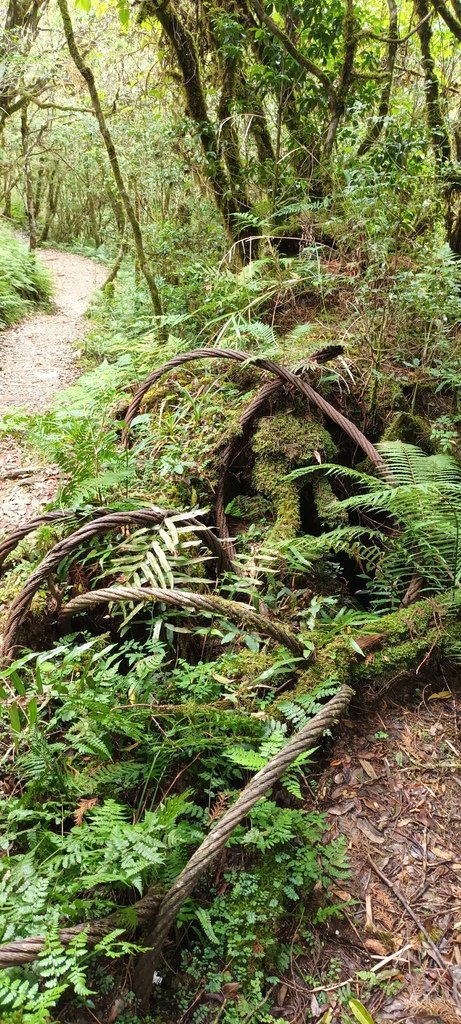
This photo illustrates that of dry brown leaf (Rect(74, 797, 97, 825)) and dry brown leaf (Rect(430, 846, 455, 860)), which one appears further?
dry brown leaf (Rect(430, 846, 455, 860))

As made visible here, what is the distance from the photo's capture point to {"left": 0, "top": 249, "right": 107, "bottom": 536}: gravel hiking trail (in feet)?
10.9

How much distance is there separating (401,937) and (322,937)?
214 mm

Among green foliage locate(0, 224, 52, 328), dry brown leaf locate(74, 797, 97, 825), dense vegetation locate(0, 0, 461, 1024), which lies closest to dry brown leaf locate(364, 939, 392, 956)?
dense vegetation locate(0, 0, 461, 1024)

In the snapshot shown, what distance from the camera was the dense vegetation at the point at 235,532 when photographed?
143cm

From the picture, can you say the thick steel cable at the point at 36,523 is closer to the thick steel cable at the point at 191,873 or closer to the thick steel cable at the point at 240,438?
the thick steel cable at the point at 240,438

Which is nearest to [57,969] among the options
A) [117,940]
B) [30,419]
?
[117,940]

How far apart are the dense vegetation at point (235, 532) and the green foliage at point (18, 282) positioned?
419cm

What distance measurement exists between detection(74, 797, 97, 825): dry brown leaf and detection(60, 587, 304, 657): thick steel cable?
60 cm

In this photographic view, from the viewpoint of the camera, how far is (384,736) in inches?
78.4

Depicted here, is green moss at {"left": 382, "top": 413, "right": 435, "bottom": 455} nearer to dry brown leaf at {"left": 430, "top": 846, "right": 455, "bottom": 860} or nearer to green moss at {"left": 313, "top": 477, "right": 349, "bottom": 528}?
green moss at {"left": 313, "top": 477, "right": 349, "bottom": 528}

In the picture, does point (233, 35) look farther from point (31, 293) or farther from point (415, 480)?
point (31, 293)

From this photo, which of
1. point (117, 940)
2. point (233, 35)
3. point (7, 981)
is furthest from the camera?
point (233, 35)

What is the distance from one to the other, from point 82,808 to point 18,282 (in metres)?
10.8

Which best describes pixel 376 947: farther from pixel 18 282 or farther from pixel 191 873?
pixel 18 282
